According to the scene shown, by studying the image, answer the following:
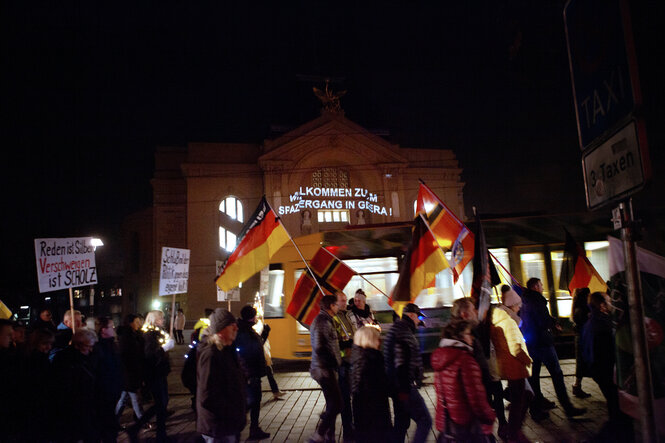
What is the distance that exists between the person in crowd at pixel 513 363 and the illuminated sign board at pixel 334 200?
26.3 m

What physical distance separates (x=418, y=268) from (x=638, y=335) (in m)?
4.42

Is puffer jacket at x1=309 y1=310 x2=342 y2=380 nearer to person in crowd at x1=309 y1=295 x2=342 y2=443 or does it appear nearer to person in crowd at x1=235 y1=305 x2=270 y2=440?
person in crowd at x1=309 y1=295 x2=342 y2=443

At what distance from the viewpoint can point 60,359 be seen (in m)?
4.72

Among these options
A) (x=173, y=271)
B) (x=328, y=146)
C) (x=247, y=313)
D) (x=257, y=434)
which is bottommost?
(x=257, y=434)

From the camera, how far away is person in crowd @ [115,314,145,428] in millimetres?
6547

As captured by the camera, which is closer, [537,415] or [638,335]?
[638,335]

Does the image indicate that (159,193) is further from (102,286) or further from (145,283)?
(102,286)

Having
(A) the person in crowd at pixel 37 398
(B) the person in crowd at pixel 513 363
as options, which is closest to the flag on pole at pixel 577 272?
(B) the person in crowd at pixel 513 363

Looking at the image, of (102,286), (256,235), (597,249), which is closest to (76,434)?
(256,235)

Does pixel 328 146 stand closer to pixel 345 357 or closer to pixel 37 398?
pixel 345 357

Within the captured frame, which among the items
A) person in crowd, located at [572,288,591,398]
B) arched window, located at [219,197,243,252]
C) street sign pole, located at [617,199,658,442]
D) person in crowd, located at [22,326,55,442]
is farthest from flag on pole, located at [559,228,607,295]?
arched window, located at [219,197,243,252]

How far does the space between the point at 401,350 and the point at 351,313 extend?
1.99 metres

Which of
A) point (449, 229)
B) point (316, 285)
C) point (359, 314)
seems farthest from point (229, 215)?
point (359, 314)

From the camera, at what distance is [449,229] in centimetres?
778
